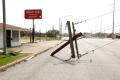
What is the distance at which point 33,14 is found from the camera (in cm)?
6169

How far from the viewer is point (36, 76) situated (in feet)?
41.9

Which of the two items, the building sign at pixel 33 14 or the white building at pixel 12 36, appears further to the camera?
the building sign at pixel 33 14

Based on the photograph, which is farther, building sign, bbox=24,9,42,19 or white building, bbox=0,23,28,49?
building sign, bbox=24,9,42,19

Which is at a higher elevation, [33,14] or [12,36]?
[33,14]

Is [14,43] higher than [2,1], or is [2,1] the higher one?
[2,1]

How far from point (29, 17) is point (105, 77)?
50.4m

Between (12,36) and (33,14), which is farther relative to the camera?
(33,14)

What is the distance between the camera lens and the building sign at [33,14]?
61.3 metres

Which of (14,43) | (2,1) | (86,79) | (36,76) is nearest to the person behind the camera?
(86,79)

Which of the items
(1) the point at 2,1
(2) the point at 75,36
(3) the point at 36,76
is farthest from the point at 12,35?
(3) the point at 36,76

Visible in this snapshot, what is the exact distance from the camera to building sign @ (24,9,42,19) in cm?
6134

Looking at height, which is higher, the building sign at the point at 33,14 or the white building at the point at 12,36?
the building sign at the point at 33,14

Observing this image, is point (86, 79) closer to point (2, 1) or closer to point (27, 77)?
point (27, 77)

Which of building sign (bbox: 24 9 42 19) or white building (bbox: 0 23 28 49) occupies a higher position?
building sign (bbox: 24 9 42 19)
